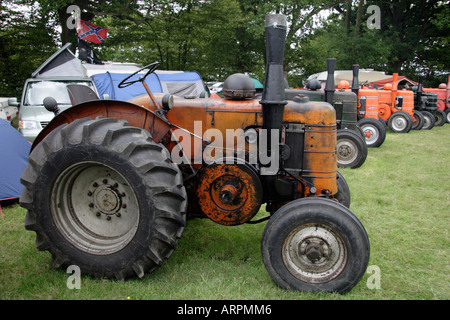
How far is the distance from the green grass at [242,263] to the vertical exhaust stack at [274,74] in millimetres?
1346

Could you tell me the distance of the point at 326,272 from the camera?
2.77 meters

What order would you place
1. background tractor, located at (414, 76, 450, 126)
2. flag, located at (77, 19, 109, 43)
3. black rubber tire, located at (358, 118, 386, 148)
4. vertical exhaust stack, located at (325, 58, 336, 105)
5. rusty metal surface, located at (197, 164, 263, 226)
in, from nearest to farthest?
1. rusty metal surface, located at (197, 164, 263, 226)
2. vertical exhaust stack, located at (325, 58, 336, 105)
3. black rubber tire, located at (358, 118, 386, 148)
4. flag, located at (77, 19, 109, 43)
5. background tractor, located at (414, 76, 450, 126)

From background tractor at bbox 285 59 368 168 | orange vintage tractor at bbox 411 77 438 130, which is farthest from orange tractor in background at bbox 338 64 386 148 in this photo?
orange vintage tractor at bbox 411 77 438 130

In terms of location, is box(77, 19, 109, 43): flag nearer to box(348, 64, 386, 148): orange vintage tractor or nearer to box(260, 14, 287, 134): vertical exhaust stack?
box(348, 64, 386, 148): orange vintage tractor

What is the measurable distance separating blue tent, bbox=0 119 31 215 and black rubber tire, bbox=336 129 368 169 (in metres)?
5.97

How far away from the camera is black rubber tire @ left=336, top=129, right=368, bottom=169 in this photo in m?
7.55

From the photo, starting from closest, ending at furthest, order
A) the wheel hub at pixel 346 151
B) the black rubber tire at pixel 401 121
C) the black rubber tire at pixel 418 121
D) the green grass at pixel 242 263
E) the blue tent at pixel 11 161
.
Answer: the green grass at pixel 242 263, the blue tent at pixel 11 161, the wheel hub at pixel 346 151, the black rubber tire at pixel 401 121, the black rubber tire at pixel 418 121

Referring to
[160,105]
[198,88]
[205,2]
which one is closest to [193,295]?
[160,105]

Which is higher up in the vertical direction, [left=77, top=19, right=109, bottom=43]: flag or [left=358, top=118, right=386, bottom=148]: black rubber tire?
[left=77, top=19, right=109, bottom=43]: flag

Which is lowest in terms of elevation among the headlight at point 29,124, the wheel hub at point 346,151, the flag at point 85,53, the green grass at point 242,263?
the green grass at point 242,263

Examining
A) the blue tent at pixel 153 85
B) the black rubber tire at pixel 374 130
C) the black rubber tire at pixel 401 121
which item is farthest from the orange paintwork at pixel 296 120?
the black rubber tire at pixel 401 121

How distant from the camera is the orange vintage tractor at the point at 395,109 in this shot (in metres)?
12.6

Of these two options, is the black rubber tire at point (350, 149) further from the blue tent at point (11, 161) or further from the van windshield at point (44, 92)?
the van windshield at point (44, 92)

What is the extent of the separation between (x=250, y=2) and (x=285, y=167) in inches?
797
